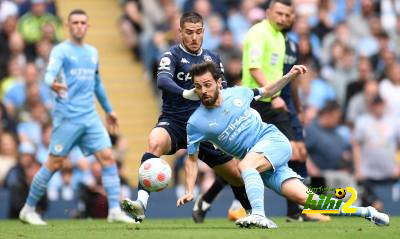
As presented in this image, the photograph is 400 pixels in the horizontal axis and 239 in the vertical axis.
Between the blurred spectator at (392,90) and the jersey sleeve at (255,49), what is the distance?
6550 mm

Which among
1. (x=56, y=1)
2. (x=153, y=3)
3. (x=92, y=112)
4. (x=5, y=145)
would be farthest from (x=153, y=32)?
(x=92, y=112)

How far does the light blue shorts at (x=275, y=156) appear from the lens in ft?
41.7

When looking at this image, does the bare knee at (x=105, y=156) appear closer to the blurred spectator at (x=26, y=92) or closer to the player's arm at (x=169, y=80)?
the player's arm at (x=169, y=80)

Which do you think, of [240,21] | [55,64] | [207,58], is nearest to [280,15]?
[207,58]

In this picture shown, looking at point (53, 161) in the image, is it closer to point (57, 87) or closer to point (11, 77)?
→ point (57, 87)

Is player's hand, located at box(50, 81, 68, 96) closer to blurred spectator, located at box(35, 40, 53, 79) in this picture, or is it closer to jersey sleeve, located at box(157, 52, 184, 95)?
jersey sleeve, located at box(157, 52, 184, 95)

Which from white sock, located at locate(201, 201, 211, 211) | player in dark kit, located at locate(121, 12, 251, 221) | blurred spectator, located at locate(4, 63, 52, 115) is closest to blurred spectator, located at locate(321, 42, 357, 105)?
blurred spectator, located at locate(4, 63, 52, 115)

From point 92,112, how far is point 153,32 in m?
7.34

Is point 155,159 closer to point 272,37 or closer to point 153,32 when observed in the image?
point 272,37

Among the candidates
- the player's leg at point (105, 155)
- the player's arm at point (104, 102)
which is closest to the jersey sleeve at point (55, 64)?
the player's arm at point (104, 102)

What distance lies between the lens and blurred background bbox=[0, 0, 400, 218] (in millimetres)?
18812

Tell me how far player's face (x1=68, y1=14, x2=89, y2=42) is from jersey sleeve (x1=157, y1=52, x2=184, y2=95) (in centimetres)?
236

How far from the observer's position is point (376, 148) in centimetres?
2019

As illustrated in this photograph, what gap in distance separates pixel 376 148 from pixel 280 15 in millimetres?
5576
